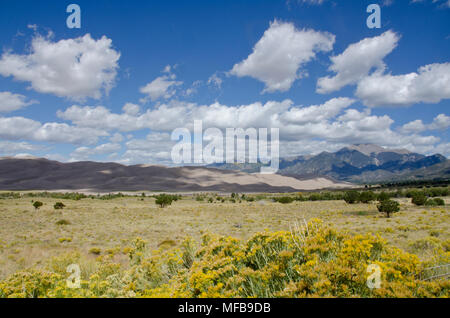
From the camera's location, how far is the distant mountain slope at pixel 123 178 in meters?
130

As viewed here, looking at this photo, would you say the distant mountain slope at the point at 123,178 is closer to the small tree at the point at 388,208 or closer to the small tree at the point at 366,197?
the small tree at the point at 366,197

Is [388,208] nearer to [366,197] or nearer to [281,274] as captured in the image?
[366,197]

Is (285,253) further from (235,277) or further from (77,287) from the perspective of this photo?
(77,287)

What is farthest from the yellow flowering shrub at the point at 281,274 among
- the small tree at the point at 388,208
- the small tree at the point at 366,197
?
the small tree at the point at 366,197

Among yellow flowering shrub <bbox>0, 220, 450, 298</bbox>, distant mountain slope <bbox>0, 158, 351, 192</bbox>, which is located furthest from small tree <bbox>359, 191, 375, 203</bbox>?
distant mountain slope <bbox>0, 158, 351, 192</bbox>

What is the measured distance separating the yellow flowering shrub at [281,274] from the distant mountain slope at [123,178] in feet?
428

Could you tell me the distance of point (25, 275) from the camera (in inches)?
231

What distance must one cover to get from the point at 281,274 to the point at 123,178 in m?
154

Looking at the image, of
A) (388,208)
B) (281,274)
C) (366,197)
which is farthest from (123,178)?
(281,274)

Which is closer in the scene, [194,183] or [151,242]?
[151,242]

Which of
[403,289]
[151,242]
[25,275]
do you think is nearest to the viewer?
[403,289]

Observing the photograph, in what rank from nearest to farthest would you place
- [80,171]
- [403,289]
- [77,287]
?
[403,289] < [77,287] < [80,171]
